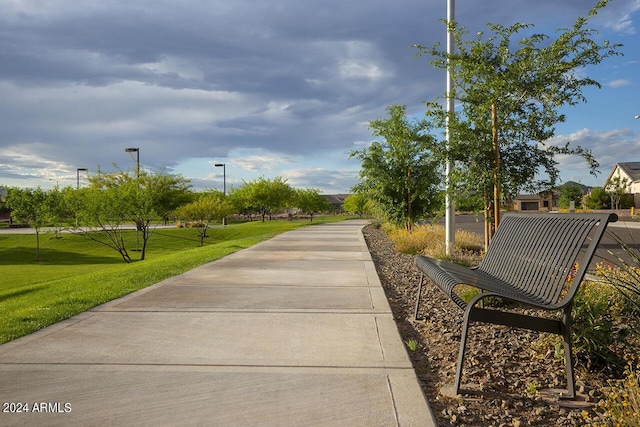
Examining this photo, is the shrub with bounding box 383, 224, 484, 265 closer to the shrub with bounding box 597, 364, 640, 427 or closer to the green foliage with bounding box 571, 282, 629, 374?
the green foliage with bounding box 571, 282, 629, 374

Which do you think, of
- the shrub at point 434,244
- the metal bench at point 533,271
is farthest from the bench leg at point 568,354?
the shrub at point 434,244

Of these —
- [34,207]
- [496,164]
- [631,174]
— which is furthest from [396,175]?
[631,174]

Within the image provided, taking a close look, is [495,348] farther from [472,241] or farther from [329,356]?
[472,241]

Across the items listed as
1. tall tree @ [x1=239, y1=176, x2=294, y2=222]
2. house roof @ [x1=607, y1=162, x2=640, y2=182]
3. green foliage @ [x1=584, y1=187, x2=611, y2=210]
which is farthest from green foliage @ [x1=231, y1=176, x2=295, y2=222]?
house roof @ [x1=607, y1=162, x2=640, y2=182]

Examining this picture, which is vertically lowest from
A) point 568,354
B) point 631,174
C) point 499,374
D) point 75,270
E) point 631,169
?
point 75,270

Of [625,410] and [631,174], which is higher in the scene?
[631,174]

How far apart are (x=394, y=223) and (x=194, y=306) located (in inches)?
561

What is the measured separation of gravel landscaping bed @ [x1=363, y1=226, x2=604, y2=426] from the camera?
3.01 metres

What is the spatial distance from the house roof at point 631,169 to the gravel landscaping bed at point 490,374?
69157 mm

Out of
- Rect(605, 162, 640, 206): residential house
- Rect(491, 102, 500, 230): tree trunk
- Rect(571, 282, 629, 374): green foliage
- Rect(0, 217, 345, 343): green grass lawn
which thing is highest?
Rect(605, 162, 640, 206): residential house

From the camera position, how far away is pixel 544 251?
3961 millimetres

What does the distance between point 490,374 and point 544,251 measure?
112 cm

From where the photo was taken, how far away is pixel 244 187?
2307 inches

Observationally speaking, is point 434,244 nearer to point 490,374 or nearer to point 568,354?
point 490,374
